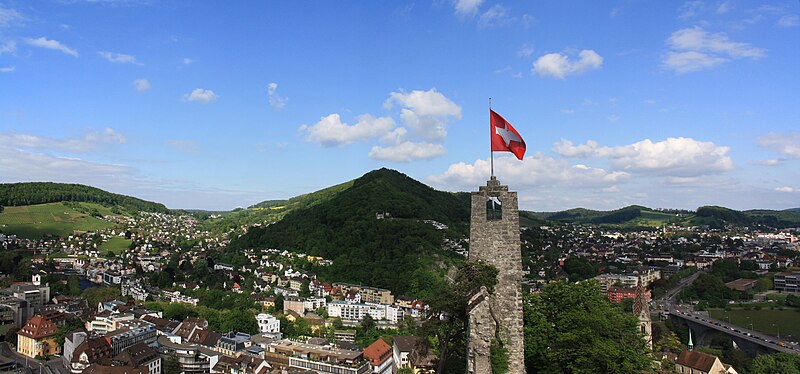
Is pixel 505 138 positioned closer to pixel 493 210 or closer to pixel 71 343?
pixel 493 210

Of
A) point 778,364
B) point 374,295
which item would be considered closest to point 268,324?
point 374,295

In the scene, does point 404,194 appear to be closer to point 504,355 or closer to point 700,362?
point 700,362

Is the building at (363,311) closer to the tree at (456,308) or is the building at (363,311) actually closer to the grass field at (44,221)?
the tree at (456,308)

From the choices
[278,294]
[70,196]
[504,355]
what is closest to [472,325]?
[504,355]

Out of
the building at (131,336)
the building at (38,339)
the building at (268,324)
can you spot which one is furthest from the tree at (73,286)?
the building at (268,324)

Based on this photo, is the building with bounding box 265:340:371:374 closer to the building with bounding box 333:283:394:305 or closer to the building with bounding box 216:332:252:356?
the building with bounding box 216:332:252:356

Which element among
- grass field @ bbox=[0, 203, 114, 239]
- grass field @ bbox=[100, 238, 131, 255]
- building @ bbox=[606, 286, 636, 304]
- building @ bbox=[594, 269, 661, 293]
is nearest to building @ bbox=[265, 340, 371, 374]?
building @ bbox=[606, 286, 636, 304]
